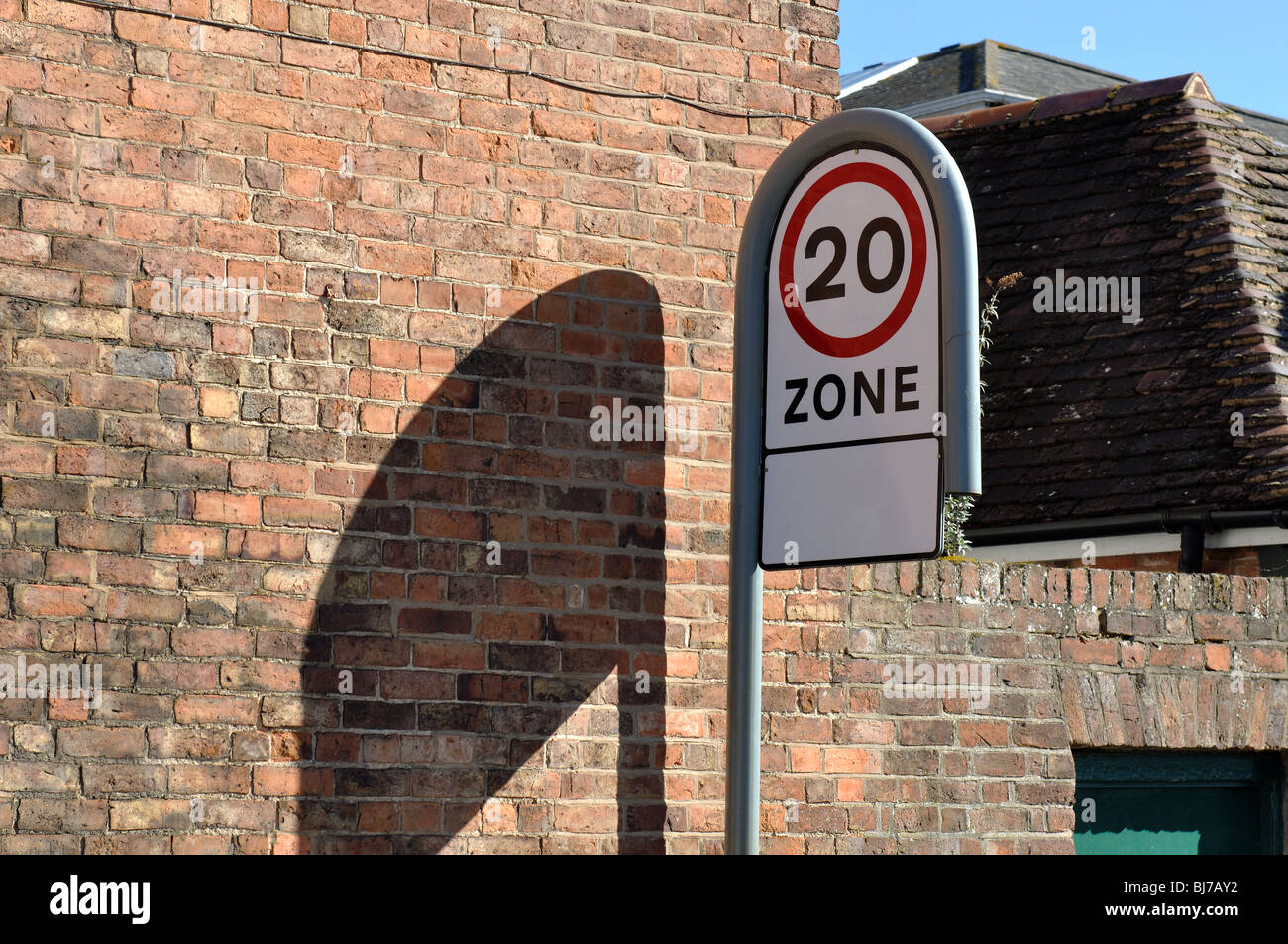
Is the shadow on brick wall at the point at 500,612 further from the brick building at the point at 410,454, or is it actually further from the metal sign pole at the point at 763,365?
the metal sign pole at the point at 763,365

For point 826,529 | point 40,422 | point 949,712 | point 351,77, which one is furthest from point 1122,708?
point 40,422

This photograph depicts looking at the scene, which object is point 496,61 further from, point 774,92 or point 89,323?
point 89,323

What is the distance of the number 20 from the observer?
422cm

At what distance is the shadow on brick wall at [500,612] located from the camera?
447 centimetres

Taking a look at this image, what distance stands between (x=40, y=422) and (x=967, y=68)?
2297cm

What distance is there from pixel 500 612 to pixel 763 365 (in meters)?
1.11

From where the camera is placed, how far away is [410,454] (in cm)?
464

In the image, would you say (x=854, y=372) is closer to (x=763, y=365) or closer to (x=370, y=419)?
(x=763, y=365)

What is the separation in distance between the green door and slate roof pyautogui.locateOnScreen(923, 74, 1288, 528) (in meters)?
2.46
